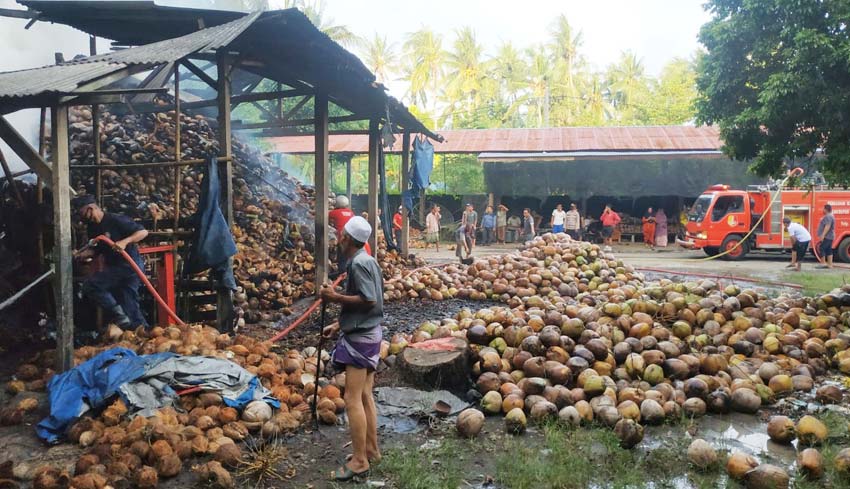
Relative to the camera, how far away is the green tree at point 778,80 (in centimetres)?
765

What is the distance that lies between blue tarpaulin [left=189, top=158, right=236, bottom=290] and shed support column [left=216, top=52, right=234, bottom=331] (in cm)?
19

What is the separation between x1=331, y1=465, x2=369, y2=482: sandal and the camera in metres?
3.90

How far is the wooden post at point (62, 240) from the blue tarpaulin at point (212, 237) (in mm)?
1454

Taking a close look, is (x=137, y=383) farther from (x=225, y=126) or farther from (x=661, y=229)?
(x=661, y=229)

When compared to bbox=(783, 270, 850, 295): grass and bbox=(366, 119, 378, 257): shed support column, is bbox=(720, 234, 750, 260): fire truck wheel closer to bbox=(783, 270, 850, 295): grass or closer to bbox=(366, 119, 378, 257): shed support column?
bbox=(783, 270, 850, 295): grass

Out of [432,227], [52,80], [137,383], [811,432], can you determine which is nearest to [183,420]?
[137,383]

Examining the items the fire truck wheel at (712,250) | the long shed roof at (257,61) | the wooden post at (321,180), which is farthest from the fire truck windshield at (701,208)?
the wooden post at (321,180)

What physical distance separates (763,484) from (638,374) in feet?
6.38

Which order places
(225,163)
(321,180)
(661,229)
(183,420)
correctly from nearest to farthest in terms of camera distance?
(183,420), (225,163), (321,180), (661,229)

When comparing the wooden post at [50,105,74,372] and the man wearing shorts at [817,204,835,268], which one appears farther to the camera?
the man wearing shorts at [817,204,835,268]

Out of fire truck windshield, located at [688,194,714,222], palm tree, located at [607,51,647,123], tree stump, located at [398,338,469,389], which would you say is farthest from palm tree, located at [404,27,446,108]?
tree stump, located at [398,338,469,389]

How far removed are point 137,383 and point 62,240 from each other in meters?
1.43

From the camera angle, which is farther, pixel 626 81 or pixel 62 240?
pixel 626 81

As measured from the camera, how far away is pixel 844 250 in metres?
17.5
